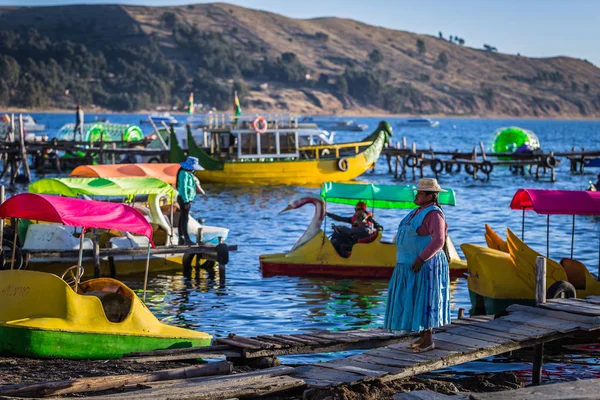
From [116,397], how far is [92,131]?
158 feet

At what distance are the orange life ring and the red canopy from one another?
2821 centimetres

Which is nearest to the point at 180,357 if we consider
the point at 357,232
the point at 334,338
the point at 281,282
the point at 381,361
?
the point at 334,338

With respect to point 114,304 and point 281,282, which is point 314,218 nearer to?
point 281,282

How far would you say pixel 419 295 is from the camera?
11.1m

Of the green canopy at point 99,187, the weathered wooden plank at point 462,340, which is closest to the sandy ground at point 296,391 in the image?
the weathered wooden plank at point 462,340

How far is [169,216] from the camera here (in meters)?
24.2

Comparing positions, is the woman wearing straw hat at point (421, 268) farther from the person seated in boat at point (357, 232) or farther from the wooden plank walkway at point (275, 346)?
the person seated in boat at point (357, 232)

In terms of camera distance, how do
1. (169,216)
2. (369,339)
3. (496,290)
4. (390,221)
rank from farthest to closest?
(390,221) → (169,216) → (496,290) → (369,339)

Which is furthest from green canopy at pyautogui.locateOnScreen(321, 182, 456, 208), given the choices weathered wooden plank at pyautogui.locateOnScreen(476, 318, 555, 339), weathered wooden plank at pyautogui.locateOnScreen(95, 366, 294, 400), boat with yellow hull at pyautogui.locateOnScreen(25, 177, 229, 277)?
weathered wooden plank at pyautogui.locateOnScreen(95, 366, 294, 400)

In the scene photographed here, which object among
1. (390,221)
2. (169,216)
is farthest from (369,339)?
(390,221)

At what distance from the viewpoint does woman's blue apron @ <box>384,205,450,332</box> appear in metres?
11.1

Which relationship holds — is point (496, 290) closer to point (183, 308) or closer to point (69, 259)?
point (183, 308)

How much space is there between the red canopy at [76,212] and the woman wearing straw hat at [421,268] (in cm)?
457

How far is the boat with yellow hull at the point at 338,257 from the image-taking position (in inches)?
832
